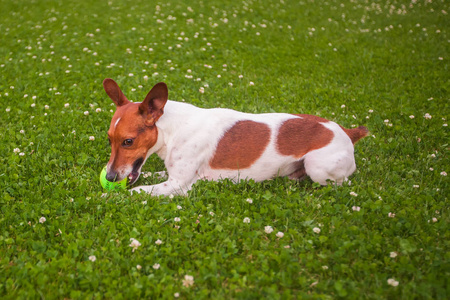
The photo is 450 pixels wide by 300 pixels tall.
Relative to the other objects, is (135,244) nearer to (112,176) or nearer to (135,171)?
(112,176)

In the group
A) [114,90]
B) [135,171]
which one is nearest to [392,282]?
[135,171]

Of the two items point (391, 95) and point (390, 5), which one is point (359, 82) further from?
point (390, 5)

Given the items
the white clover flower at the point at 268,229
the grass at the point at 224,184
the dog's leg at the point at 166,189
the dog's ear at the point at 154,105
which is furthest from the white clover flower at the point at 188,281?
the dog's ear at the point at 154,105

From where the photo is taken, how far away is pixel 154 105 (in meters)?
4.50

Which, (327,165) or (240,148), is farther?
(240,148)

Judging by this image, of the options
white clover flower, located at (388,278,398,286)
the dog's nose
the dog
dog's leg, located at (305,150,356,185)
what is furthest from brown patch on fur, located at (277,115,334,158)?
the dog's nose

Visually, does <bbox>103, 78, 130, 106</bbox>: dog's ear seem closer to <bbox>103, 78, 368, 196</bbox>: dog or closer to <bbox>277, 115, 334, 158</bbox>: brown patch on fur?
<bbox>103, 78, 368, 196</bbox>: dog

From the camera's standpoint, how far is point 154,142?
15.1ft

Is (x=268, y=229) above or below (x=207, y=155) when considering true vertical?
below

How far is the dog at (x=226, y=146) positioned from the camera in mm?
4594

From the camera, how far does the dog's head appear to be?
172 inches

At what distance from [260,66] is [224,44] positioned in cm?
158

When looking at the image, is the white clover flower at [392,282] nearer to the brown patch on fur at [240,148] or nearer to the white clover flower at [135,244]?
the brown patch on fur at [240,148]

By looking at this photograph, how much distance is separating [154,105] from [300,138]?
1882 millimetres
